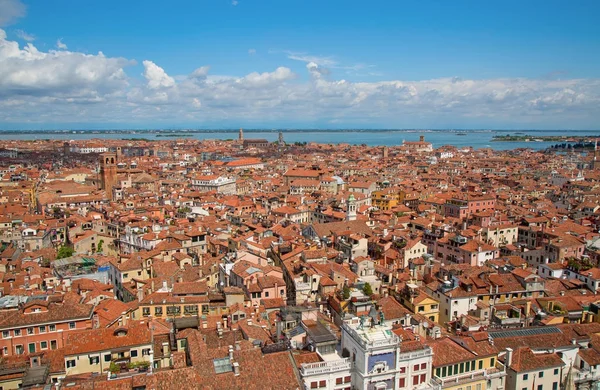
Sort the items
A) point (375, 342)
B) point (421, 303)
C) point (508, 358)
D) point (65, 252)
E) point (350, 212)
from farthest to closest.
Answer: point (350, 212)
point (65, 252)
point (421, 303)
point (508, 358)
point (375, 342)

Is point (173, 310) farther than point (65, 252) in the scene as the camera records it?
No

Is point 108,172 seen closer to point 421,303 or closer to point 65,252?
point 65,252

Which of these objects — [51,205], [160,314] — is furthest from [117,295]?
[51,205]

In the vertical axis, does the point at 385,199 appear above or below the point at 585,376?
below

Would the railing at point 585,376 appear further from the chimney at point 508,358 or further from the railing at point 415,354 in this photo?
the railing at point 415,354

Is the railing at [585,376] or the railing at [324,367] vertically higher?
the railing at [324,367]

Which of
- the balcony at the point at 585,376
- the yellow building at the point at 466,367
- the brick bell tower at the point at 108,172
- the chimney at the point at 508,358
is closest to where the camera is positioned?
the yellow building at the point at 466,367

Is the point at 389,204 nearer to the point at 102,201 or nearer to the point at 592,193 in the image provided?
the point at 592,193

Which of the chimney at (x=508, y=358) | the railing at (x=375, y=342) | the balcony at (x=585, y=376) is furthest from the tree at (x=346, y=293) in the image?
the balcony at (x=585, y=376)

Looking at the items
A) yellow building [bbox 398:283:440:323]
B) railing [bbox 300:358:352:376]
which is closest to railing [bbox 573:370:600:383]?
yellow building [bbox 398:283:440:323]

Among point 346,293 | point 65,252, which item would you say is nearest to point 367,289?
point 346,293
